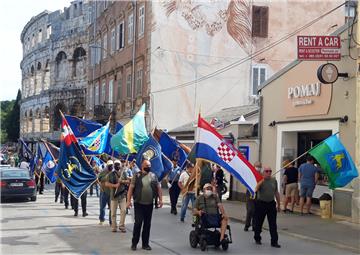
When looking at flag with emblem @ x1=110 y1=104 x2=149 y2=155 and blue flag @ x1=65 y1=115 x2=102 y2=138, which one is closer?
flag with emblem @ x1=110 y1=104 x2=149 y2=155

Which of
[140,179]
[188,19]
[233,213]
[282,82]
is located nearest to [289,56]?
[188,19]

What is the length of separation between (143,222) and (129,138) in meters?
4.68

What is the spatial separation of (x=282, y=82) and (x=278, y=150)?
7.51ft

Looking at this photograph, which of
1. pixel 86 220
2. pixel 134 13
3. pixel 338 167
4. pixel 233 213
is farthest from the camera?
pixel 134 13

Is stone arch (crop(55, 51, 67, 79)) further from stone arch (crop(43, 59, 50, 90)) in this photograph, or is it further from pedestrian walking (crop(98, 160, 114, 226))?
pedestrian walking (crop(98, 160, 114, 226))

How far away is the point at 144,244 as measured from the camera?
10586mm

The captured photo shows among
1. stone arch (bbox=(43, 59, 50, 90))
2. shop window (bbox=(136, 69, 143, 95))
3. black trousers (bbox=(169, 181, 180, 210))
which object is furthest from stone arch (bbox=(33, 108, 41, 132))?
black trousers (bbox=(169, 181, 180, 210))

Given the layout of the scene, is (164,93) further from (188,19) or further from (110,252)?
(110,252)

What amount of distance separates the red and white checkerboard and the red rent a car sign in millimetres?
4626

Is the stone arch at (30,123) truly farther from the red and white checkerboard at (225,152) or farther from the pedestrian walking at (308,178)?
the red and white checkerboard at (225,152)

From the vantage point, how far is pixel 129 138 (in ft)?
49.4

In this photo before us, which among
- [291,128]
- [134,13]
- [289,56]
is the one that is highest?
[134,13]

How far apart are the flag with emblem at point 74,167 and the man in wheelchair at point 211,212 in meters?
4.99

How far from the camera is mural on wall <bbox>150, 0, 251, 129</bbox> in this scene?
97.6 ft
